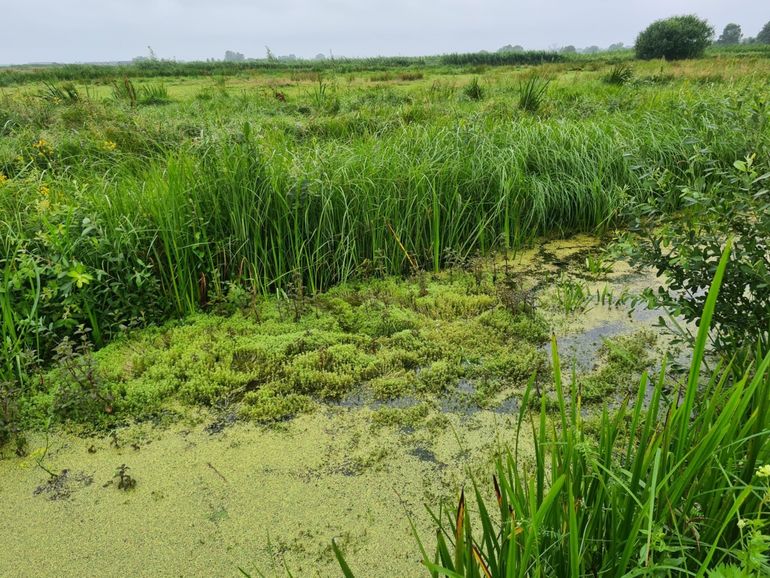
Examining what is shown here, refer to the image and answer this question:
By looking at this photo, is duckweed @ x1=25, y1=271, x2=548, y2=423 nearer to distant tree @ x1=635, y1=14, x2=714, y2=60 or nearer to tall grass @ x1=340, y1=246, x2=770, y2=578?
tall grass @ x1=340, y1=246, x2=770, y2=578

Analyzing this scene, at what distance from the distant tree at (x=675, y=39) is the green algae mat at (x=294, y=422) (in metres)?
29.4

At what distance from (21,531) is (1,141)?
4.21 meters

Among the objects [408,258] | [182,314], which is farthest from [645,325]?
[182,314]

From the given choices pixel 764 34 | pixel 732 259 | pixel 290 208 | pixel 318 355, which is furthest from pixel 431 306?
pixel 764 34

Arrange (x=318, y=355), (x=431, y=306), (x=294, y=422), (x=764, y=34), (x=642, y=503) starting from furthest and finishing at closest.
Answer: (x=764, y=34) → (x=431, y=306) → (x=318, y=355) → (x=294, y=422) → (x=642, y=503)

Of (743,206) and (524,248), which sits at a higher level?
(743,206)

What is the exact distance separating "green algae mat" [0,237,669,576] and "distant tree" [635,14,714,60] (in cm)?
2937

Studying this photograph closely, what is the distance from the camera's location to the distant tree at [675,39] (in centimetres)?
2686

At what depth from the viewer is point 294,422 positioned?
1.92 meters

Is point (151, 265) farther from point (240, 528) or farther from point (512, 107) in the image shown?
point (512, 107)

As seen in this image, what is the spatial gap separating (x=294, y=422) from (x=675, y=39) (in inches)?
1270

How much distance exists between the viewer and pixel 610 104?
5957 mm

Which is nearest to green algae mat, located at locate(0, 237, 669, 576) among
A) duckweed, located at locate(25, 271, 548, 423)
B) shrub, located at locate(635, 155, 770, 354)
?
duckweed, located at locate(25, 271, 548, 423)

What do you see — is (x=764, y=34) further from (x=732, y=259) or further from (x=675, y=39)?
(x=732, y=259)
